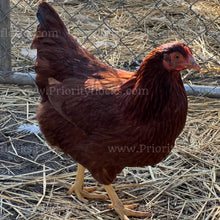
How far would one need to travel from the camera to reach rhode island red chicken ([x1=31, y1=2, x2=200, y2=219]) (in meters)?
2.21

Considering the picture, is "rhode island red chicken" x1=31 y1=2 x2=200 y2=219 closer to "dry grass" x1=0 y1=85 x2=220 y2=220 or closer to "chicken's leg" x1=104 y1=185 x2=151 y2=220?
"chicken's leg" x1=104 y1=185 x2=151 y2=220

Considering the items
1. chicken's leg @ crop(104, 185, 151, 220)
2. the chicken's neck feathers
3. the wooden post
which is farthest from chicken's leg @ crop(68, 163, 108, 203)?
the wooden post

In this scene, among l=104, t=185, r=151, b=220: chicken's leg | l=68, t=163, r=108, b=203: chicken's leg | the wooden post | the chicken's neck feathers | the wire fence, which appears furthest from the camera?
the wire fence

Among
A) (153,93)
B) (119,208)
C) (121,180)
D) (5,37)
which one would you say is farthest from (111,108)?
(5,37)

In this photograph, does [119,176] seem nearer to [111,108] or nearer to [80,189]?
[80,189]

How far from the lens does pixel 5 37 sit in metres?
3.74

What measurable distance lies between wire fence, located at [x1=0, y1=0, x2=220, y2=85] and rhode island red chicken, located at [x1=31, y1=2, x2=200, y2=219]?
1.24 metres

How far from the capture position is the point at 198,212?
2.62m

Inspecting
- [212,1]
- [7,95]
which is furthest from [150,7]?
[7,95]

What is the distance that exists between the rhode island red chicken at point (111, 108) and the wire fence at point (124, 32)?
1244 millimetres

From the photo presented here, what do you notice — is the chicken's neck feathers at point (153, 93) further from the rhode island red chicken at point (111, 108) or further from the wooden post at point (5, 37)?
the wooden post at point (5, 37)

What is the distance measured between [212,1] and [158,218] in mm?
3830

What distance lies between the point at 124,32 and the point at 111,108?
8.68 ft

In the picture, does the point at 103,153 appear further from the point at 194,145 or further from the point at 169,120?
the point at 194,145
